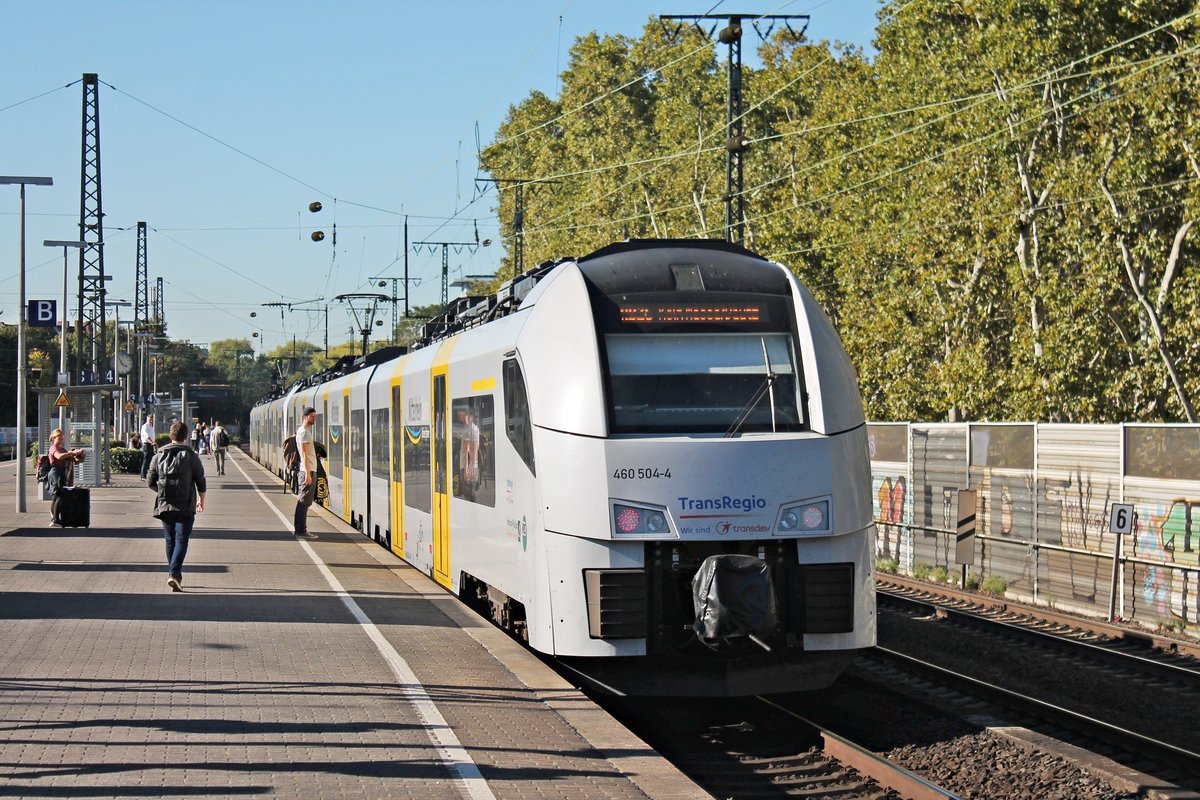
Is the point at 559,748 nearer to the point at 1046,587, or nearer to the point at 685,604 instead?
the point at 685,604

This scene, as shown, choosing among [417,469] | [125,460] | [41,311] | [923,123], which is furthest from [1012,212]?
[125,460]

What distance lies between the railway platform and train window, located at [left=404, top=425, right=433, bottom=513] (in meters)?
0.96

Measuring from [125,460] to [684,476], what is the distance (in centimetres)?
4550

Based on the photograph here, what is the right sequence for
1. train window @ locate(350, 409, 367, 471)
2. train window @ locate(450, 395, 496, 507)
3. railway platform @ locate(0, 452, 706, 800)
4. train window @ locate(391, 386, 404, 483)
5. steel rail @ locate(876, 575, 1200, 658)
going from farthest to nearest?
train window @ locate(350, 409, 367, 471), train window @ locate(391, 386, 404, 483), steel rail @ locate(876, 575, 1200, 658), train window @ locate(450, 395, 496, 507), railway platform @ locate(0, 452, 706, 800)

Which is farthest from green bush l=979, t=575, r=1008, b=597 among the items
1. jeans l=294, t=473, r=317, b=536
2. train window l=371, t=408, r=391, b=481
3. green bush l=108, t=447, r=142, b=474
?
green bush l=108, t=447, r=142, b=474

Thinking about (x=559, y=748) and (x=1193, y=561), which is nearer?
(x=559, y=748)

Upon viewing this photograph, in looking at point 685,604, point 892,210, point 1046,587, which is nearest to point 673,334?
point 685,604

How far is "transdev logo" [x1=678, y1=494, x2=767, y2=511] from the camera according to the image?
989 centimetres

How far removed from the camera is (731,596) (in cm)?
962

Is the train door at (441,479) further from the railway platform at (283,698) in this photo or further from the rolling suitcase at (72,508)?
the rolling suitcase at (72,508)

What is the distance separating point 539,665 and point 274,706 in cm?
243

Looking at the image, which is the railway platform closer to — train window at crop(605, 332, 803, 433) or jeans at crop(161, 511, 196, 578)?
jeans at crop(161, 511, 196, 578)

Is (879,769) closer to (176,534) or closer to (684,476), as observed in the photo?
(684,476)

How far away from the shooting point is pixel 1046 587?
19516 millimetres
